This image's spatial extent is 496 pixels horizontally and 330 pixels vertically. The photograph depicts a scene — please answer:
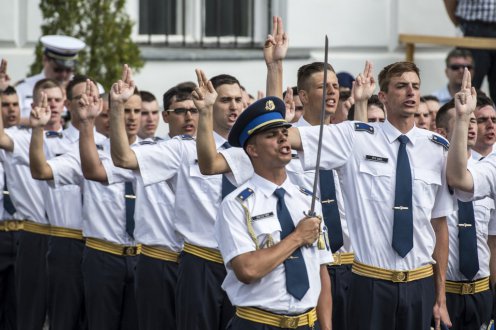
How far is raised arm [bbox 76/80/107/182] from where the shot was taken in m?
10.4

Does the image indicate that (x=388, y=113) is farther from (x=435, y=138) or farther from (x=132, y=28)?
(x=132, y=28)

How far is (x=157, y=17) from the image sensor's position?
17047mm

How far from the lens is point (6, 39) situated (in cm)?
1606

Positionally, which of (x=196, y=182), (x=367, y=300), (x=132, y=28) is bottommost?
(x=367, y=300)

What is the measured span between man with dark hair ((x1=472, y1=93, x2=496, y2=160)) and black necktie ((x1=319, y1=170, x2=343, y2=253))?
1.19 meters

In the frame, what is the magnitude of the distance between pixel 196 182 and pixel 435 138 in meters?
1.70

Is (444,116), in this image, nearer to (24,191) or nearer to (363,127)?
(363,127)

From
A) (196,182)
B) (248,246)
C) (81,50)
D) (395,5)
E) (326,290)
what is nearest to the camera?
(248,246)

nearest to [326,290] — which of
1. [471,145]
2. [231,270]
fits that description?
[231,270]

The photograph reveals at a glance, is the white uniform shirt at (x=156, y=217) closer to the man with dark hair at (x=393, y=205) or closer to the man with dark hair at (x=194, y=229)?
the man with dark hair at (x=194, y=229)

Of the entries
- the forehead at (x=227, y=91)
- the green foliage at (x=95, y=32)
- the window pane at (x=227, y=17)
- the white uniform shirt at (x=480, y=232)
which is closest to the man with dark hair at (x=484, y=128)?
the white uniform shirt at (x=480, y=232)

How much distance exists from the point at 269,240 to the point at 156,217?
9.69ft

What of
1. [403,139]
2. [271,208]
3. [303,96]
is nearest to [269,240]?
[271,208]

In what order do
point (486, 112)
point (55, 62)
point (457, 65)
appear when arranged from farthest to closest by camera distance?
point (457, 65) → point (55, 62) → point (486, 112)
